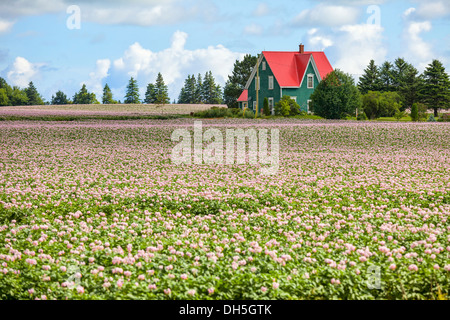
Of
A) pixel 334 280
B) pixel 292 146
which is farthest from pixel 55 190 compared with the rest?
pixel 292 146

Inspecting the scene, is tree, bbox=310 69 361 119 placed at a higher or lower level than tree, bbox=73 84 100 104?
lower

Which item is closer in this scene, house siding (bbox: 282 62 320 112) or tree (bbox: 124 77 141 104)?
house siding (bbox: 282 62 320 112)

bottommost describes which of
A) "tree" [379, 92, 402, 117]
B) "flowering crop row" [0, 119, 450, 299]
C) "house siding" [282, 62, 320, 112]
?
"flowering crop row" [0, 119, 450, 299]

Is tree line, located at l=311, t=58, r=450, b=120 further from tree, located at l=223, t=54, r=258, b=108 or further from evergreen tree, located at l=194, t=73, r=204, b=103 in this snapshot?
evergreen tree, located at l=194, t=73, r=204, b=103

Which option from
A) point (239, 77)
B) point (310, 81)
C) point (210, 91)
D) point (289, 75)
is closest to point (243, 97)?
point (239, 77)

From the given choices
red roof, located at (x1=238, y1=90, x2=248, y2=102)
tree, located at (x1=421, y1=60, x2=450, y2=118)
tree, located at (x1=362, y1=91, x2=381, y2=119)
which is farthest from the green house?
tree, located at (x1=421, y1=60, x2=450, y2=118)

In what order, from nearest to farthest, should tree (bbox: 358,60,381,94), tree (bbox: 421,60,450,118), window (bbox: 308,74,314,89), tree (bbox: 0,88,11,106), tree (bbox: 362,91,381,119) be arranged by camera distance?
tree (bbox: 362,91,381,119) < window (bbox: 308,74,314,89) < tree (bbox: 421,60,450,118) < tree (bbox: 358,60,381,94) < tree (bbox: 0,88,11,106)

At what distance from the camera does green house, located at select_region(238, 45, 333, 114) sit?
59719mm

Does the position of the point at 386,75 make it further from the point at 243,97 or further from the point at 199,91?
the point at 199,91

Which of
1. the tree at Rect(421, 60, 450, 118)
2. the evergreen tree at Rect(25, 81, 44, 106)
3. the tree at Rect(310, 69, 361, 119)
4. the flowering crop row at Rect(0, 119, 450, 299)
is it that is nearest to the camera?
the flowering crop row at Rect(0, 119, 450, 299)

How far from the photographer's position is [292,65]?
62.2m

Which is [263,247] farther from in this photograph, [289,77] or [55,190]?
[289,77]

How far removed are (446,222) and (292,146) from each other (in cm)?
1813

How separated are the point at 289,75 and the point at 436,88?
2808 centimetres
